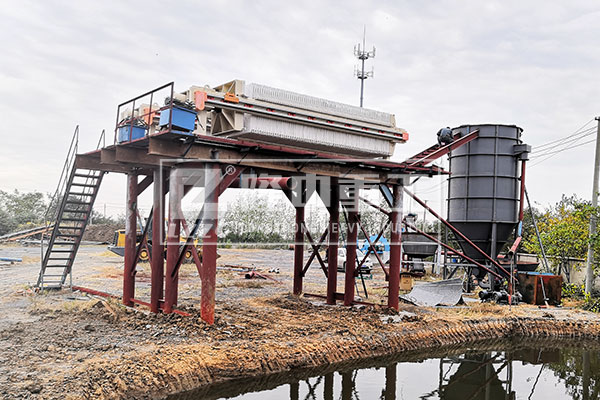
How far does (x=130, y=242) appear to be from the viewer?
13125mm

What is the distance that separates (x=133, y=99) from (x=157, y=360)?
591 cm

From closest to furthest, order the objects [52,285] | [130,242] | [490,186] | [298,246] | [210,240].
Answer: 1. [210,240]
2. [130,242]
3. [298,246]
4. [52,285]
5. [490,186]

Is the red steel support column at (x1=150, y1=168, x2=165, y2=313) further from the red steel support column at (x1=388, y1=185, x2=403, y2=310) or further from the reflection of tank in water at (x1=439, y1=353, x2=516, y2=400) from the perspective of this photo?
the reflection of tank in water at (x1=439, y1=353, x2=516, y2=400)

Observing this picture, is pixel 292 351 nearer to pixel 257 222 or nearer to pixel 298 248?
pixel 298 248

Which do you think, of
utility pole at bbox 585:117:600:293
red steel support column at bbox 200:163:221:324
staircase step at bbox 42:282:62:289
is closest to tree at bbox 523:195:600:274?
utility pole at bbox 585:117:600:293

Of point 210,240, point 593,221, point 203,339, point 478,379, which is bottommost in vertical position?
point 478,379

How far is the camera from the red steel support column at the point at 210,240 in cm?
1076

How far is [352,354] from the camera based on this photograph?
10633 mm

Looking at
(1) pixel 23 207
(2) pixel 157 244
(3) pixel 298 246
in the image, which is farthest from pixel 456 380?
(1) pixel 23 207

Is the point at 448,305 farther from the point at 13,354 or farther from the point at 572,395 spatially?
the point at 13,354

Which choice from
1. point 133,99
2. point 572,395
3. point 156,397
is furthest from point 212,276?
point 572,395

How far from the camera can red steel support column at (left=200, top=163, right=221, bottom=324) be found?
35.3ft

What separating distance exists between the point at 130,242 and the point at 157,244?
5.19ft

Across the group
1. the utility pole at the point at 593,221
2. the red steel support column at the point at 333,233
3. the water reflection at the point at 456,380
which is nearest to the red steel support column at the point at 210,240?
the water reflection at the point at 456,380
